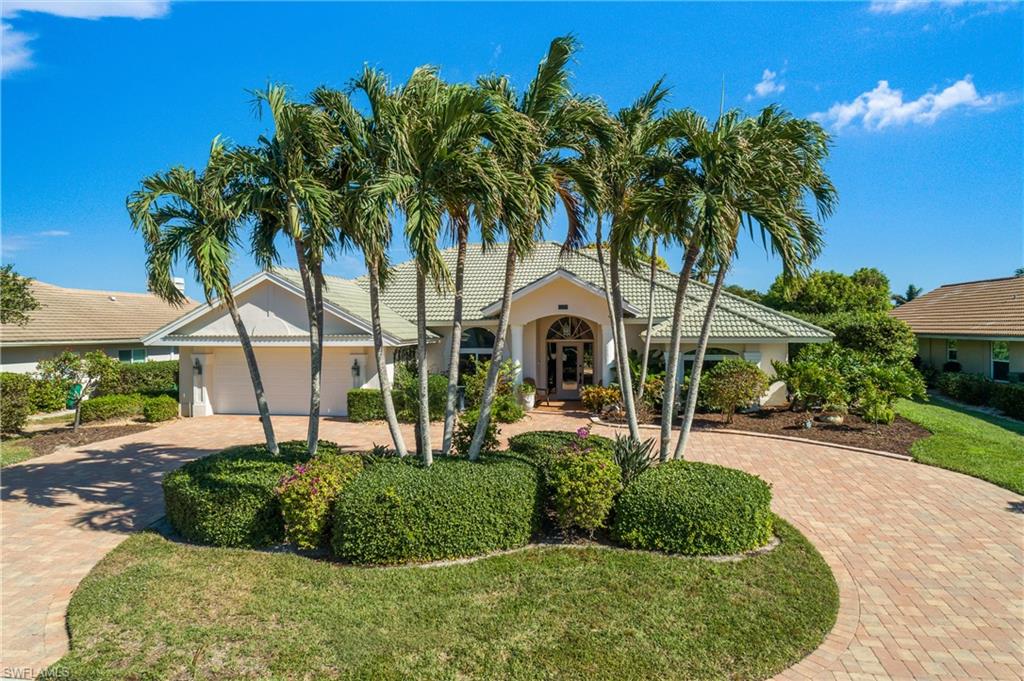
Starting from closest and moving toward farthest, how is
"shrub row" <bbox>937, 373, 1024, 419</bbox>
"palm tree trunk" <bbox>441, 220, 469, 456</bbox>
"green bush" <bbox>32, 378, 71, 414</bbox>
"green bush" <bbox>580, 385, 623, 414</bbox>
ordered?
"palm tree trunk" <bbox>441, 220, 469, 456</bbox> < "green bush" <bbox>580, 385, 623, 414</bbox> < "shrub row" <bbox>937, 373, 1024, 419</bbox> < "green bush" <bbox>32, 378, 71, 414</bbox>

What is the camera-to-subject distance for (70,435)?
670 inches

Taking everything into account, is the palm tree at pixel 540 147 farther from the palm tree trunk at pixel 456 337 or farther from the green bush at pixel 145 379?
the green bush at pixel 145 379

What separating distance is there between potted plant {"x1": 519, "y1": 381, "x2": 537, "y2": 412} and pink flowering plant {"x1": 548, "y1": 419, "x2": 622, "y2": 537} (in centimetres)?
1193

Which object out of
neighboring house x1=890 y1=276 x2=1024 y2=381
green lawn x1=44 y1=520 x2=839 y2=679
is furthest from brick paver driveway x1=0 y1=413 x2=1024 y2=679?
neighboring house x1=890 y1=276 x2=1024 y2=381

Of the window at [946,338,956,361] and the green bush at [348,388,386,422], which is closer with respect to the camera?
the green bush at [348,388,386,422]

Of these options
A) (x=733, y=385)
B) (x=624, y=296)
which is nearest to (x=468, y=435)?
(x=733, y=385)

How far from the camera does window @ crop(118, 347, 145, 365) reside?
2881 centimetres

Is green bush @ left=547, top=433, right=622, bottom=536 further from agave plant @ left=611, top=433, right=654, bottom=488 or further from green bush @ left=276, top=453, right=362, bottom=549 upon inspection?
green bush @ left=276, top=453, right=362, bottom=549

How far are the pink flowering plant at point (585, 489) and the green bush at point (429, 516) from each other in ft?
1.55

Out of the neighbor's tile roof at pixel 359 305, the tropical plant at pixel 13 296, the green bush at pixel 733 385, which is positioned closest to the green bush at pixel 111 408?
the tropical plant at pixel 13 296

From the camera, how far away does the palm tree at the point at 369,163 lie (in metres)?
7.82

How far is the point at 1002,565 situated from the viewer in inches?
298

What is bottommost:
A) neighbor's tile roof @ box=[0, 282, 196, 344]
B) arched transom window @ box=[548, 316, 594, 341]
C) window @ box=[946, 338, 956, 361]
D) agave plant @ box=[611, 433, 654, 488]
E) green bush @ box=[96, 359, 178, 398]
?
agave plant @ box=[611, 433, 654, 488]

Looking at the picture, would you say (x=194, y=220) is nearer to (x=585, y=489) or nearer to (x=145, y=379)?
(x=585, y=489)
